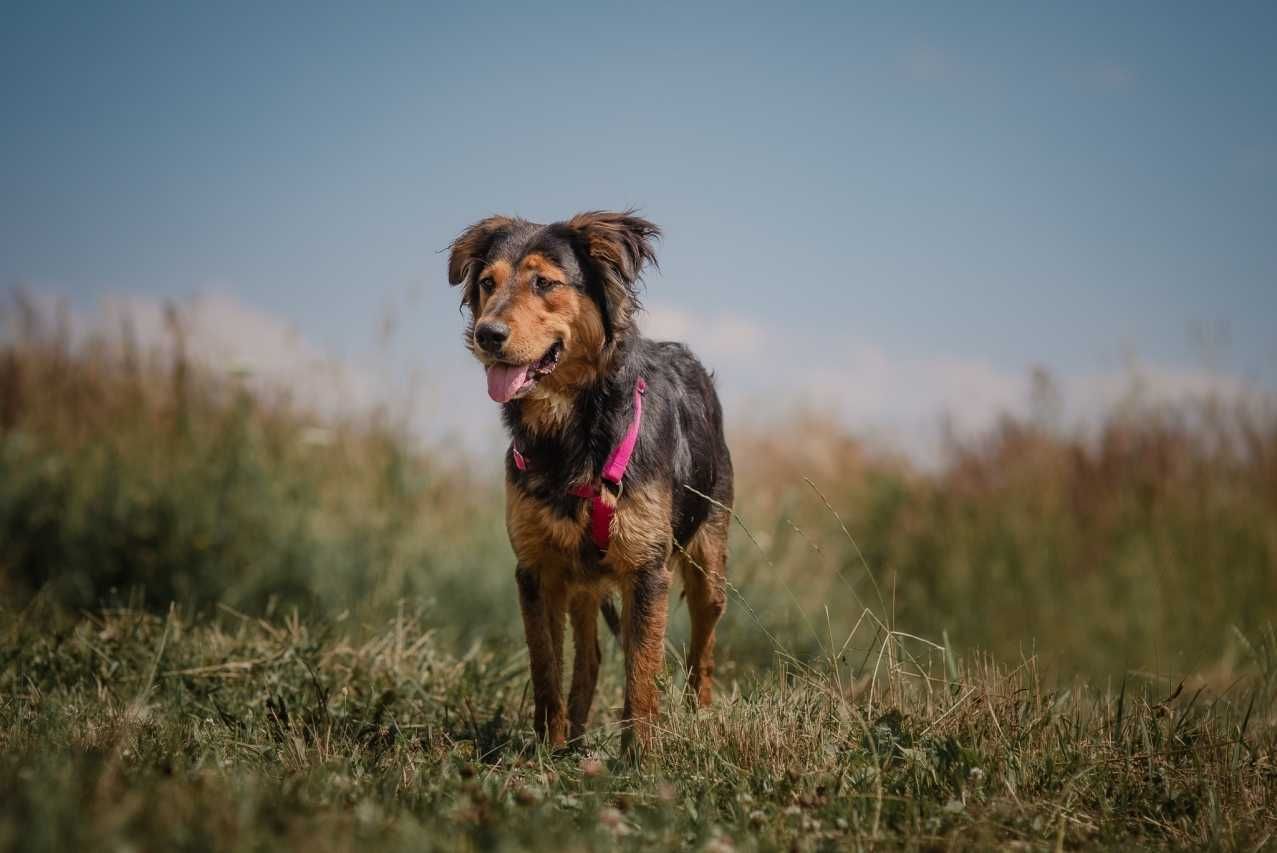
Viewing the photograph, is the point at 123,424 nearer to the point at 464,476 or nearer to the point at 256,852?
the point at 464,476

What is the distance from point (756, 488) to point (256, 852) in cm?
1015

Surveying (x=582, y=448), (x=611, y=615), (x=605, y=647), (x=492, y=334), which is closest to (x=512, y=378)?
(x=492, y=334)

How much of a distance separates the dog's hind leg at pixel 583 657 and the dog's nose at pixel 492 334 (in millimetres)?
1224

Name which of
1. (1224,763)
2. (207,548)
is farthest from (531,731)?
(207,548)

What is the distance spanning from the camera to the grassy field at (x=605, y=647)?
3078mm

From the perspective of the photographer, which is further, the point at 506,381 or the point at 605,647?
the point at 605,647

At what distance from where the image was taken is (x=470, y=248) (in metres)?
4.82

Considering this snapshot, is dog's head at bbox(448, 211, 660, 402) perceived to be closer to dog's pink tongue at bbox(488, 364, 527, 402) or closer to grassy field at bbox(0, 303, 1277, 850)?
dog's pink tongue at bbox(488, 364, 527, 402)

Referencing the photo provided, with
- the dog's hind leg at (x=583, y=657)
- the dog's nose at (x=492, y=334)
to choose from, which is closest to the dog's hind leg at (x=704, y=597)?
the dog's hind leg at (x=583, y=657)

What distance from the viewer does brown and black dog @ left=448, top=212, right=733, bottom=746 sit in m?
4.15

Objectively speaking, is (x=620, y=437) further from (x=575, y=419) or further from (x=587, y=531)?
(x=587, y=531)

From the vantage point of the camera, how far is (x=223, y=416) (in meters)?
9.97

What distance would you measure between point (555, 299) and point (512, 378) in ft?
1.32

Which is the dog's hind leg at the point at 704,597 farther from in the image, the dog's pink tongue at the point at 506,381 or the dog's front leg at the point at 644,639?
the dog's pink tongue at the point at 506,381
